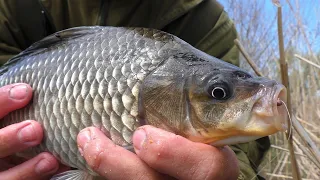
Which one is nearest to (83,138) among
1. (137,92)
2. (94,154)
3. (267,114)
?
(94,154)

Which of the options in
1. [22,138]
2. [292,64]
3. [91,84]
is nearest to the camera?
[91,84]

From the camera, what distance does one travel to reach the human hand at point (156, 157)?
80 centimetres

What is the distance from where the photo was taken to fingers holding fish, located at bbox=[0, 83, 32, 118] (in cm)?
105

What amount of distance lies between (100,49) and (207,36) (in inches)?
26.4

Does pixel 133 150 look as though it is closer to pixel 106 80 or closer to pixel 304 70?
pixel 106 80

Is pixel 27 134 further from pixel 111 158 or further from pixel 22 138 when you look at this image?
pixel 111 158

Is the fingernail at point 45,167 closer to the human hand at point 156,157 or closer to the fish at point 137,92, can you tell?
the fish at point 137,92

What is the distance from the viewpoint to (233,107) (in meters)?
0.74

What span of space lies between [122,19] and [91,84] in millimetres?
659

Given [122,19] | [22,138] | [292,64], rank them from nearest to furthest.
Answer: [22,138] < [122,19] < [292,64]

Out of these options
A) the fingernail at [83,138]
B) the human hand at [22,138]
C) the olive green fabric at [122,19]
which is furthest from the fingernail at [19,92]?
the olive green fabric at [122,19]

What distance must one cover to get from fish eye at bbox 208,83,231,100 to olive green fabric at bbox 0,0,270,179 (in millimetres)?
703

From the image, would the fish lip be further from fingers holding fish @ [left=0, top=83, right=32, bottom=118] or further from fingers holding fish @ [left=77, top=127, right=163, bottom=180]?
fingers holding fish @ [left=0, top=83, right=32, bottom=118]

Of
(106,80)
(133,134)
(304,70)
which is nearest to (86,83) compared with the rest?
(106,80)
